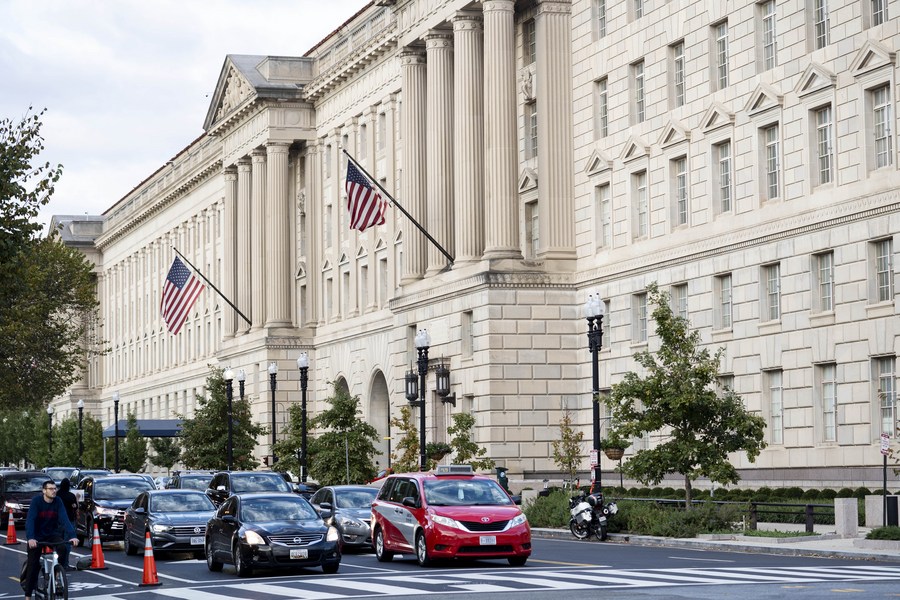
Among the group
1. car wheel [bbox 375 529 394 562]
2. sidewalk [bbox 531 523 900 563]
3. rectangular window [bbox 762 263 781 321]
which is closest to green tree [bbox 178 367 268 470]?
rectangular window [bbox 762 263 781 321]

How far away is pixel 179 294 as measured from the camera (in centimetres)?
7950

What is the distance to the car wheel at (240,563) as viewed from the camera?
3072cm

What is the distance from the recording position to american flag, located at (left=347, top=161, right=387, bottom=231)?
62938mm

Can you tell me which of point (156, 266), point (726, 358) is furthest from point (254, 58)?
point (726, 358)

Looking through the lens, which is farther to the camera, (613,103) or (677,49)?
(613,103)

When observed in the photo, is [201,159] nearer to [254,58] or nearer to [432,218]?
[254,58]

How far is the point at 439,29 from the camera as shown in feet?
223

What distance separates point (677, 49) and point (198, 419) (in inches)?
1492

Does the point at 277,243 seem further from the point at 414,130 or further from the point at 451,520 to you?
the point at 451,520

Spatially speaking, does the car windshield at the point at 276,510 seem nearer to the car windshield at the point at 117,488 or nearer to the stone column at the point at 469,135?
the car windshield at the point at 117,488

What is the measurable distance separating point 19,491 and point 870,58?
30436 mm

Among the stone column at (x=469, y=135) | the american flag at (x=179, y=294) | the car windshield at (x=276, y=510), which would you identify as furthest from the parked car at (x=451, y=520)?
the american flag at (x=179, y=294)

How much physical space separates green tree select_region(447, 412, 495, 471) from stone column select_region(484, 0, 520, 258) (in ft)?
23.0

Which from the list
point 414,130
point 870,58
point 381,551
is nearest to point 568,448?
point 870,58
